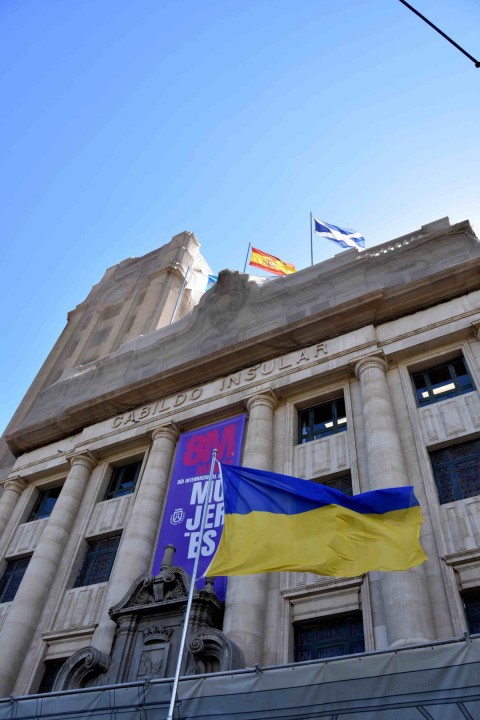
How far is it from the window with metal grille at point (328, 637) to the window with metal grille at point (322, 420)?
6.06 m

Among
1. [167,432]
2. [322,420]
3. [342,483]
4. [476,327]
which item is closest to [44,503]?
[167,432]

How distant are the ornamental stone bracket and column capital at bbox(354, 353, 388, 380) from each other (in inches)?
309

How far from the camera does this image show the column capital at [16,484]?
78.6 ft

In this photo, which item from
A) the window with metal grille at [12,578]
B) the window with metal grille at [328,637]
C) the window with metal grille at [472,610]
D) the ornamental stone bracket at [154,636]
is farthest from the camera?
the window with metal grille at [12,578]

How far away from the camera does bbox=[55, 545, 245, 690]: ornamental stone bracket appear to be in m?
13.4

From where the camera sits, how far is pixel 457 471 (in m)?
15.2

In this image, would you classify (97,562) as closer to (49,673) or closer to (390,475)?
(49,673)

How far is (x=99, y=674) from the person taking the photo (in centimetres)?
1460

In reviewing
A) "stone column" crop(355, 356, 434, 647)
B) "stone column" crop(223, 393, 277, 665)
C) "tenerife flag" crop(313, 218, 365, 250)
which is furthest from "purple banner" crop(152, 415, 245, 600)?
"tenerife flag" crop(313, 218, 365, 250)

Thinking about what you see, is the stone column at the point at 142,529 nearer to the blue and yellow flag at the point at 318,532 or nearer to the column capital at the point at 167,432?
the column capital at the point at 167,432

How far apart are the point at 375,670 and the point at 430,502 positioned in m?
5.95

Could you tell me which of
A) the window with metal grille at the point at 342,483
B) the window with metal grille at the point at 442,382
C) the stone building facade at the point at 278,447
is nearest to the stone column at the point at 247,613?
the stone building facade at the point at 278,447

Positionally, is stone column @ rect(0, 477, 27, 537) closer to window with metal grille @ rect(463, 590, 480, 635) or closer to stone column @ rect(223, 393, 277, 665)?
stone column @ rect(223, 393, 277, 665)

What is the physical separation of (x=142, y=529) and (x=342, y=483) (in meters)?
6.27
